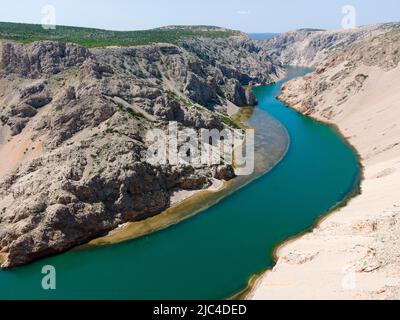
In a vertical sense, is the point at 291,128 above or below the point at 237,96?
below

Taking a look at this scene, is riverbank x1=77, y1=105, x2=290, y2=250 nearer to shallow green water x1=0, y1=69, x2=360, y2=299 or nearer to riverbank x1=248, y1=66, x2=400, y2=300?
shallow green water x1=0, y1=69, x2=360, y2=299

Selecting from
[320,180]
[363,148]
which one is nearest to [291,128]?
[363,148]

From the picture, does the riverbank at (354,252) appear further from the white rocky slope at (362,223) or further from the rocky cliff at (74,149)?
the rocky cliff at (74,149)

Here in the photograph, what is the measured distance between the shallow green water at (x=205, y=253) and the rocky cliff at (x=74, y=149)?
5657 mm

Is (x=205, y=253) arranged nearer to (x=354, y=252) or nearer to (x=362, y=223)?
(x=354, y=252)

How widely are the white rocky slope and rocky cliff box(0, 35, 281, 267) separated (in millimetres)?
26149

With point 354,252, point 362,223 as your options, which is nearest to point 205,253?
point 354,252

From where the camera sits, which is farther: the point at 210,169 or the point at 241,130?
the point at 241,130

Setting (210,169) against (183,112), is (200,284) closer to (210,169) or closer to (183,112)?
(210,169)

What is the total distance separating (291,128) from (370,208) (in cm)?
6060

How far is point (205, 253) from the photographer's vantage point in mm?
57156

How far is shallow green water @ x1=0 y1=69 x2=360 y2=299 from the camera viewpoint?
51000mm

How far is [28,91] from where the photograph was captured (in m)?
95.9

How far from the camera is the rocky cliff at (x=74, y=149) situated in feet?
208
